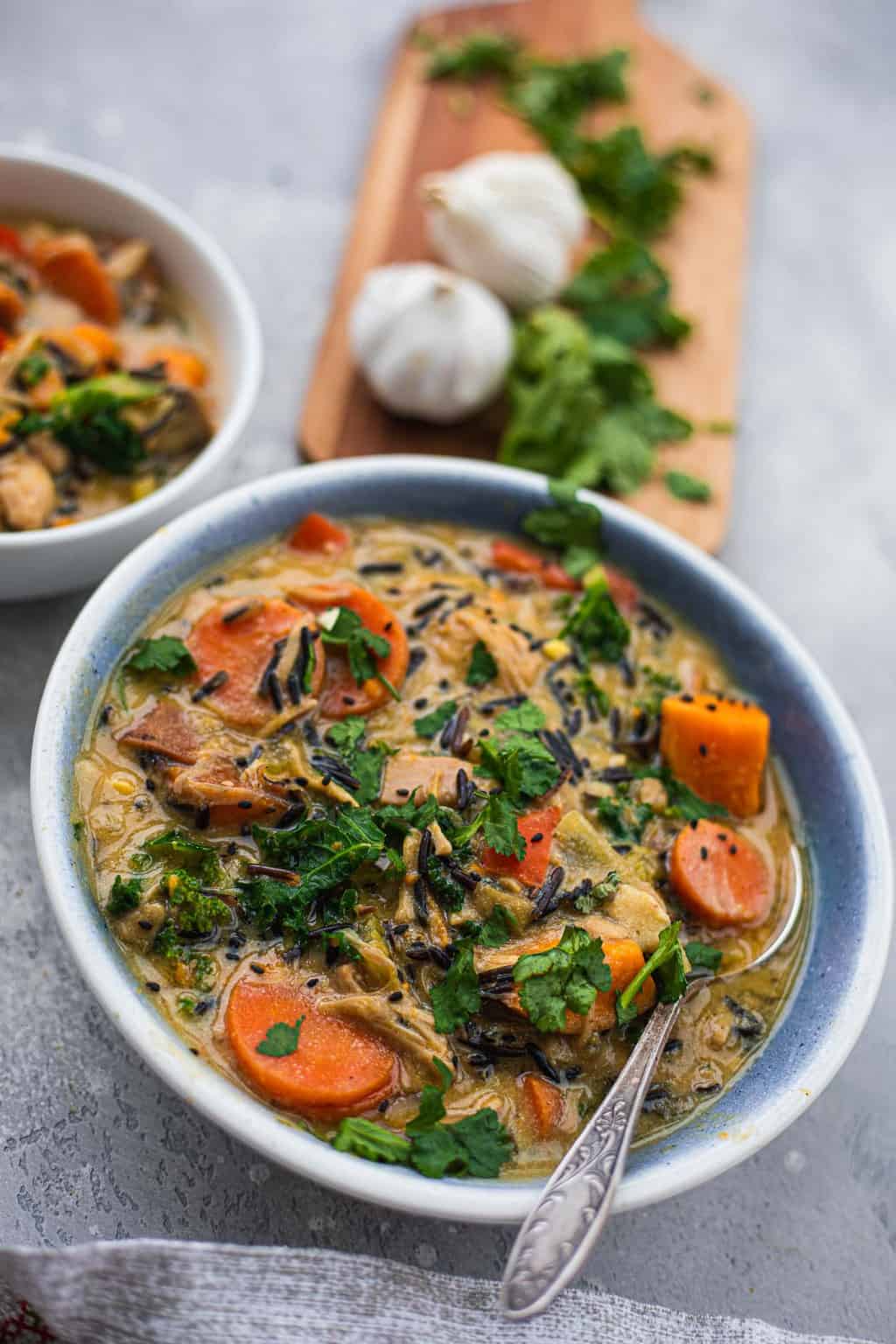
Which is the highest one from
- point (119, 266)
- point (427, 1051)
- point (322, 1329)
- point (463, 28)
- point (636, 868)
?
point (463, 28)

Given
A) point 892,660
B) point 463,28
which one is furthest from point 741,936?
point 463,28

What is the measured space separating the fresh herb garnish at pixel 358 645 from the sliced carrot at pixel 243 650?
0.19 ft

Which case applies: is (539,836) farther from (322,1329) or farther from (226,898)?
(322,1329)

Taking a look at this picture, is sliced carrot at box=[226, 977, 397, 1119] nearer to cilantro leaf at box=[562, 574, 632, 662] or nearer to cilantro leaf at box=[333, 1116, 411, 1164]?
cilantro leaf at box=[333, 1116, 411, 1164]

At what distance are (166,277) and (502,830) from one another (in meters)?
2.98

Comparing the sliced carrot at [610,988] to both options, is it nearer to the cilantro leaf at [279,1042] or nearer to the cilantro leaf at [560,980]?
the cilantro leaf at [560,980]

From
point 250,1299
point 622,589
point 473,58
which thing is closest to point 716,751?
point 622,589

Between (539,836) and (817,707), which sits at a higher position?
(817,707)

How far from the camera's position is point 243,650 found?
3.79 meters

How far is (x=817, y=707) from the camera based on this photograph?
394 cm

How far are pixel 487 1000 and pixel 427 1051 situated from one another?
22 cm

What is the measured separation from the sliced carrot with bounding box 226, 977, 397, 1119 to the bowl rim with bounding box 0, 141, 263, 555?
162 cm

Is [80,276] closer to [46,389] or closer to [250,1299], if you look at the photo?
[46,389]

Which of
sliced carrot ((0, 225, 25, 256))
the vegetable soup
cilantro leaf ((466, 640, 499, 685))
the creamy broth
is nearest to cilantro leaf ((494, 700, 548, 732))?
the creamy broth
